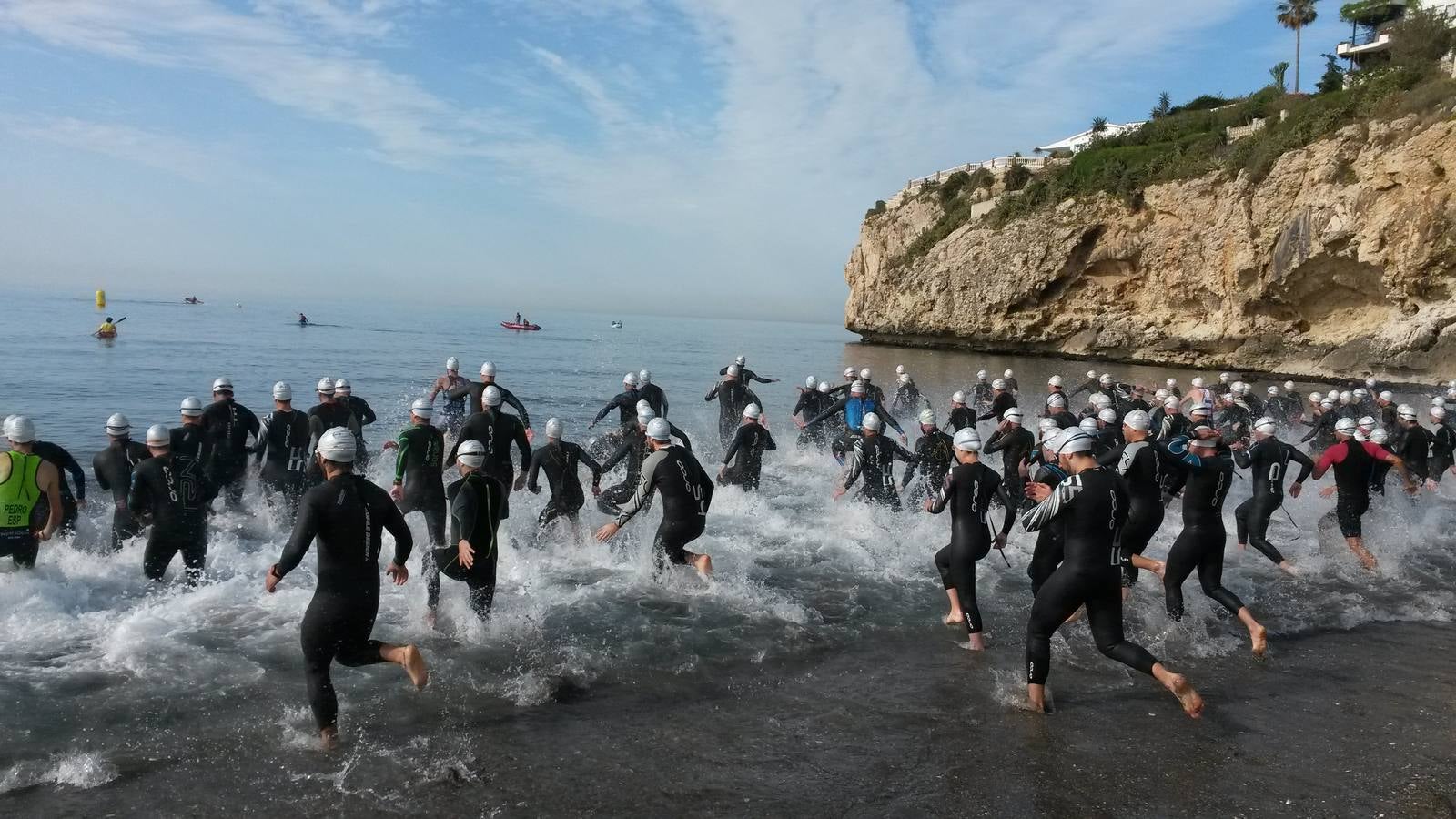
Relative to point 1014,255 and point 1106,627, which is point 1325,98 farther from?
point 1106,627

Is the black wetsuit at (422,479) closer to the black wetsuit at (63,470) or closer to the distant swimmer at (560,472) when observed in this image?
the distant swimmer at (560,472)

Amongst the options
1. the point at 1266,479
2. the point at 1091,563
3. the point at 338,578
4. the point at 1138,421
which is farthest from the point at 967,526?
the point at 338,578

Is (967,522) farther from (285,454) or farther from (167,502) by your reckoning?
(285,454)

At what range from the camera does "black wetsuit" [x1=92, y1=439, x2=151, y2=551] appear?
29.2 ft

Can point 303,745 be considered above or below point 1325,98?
below

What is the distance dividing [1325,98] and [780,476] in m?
38.0

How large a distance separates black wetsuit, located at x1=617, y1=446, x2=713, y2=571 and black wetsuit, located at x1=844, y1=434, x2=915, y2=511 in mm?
2790

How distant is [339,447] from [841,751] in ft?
12.4

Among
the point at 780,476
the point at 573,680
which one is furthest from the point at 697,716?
the point at 780,476

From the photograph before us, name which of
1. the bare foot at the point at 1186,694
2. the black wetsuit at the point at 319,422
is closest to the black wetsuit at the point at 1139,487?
the bare foot at the point at 1186,694

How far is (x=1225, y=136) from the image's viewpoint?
4431cm

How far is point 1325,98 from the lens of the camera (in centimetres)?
3891

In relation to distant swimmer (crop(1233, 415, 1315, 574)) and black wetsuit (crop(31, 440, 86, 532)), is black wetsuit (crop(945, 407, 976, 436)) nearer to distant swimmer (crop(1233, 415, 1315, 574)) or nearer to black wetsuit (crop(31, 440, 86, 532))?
distant swimmer (crop(1233, 415, 1315, 574))

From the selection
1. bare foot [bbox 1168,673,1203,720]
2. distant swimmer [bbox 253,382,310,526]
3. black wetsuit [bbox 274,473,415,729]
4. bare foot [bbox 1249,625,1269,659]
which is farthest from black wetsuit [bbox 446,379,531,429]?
bare foot [bbox 1249,625,1269,659]
